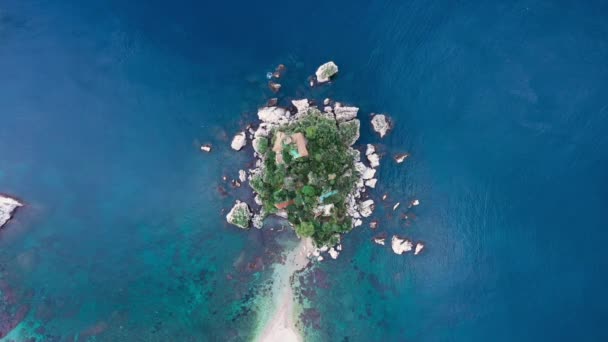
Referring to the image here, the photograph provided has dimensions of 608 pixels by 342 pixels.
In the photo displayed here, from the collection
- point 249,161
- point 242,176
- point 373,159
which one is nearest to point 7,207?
point 242,176

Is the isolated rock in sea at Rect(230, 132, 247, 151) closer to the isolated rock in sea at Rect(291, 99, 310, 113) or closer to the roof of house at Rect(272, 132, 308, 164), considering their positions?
the roof of house at Rect(272, 132, 308, 164)

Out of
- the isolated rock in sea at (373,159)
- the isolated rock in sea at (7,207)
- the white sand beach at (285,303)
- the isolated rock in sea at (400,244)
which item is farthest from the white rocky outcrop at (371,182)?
the isolated rock in sea at (7,207)

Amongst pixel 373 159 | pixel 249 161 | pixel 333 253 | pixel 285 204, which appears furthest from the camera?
pixel 333 253

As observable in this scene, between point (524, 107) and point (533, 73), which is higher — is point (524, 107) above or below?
below

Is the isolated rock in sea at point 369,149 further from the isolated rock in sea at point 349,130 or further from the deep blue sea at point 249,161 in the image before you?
the isolated rock in sea at point 349,130

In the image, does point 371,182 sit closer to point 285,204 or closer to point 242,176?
point 285,204

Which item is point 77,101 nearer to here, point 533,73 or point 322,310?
point 322,310

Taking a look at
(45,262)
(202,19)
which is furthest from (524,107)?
(45,262)
